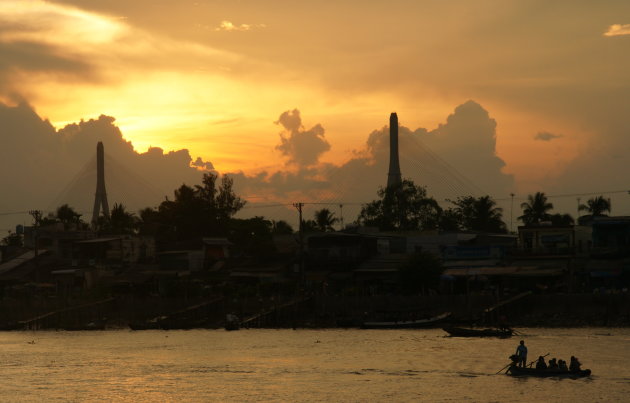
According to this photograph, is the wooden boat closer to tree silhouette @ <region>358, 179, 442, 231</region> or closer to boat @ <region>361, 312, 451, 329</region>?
boat @ <region>361, 312, 451, 329</region>

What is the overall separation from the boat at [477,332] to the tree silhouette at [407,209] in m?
49.7

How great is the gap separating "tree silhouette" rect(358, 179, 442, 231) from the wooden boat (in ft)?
227

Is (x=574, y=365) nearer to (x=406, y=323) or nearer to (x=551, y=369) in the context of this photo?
(x=551, y=369)

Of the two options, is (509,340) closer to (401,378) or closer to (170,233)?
(401,378)

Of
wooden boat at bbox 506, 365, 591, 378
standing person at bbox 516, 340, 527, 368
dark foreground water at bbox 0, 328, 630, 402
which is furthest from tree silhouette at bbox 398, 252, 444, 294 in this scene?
wooden boat at bbox 506, 365, 591, 378

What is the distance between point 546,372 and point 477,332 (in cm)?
1964

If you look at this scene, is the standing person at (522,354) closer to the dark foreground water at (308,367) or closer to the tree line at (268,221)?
the dark foreground water at (308,367)

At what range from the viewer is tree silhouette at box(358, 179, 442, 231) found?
121 meters

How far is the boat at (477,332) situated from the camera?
68.8 m

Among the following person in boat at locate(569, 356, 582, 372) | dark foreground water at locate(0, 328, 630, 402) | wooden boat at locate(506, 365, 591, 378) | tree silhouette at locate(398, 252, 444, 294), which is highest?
tree silhouette at locate(398, 252, 444, 294)

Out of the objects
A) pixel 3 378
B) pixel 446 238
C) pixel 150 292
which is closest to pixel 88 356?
pixel 3 378

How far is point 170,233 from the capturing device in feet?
406

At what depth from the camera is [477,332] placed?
7006 cm

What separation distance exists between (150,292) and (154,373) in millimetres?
44253
